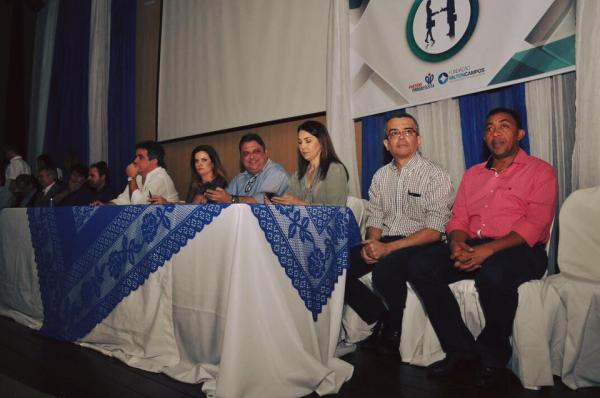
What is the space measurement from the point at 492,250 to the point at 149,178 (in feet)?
7.43

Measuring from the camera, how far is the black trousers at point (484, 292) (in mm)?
1677

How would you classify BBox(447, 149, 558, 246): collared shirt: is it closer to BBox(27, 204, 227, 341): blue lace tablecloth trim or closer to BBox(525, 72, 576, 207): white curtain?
BBox(525, 72, 576, 207): white curtain

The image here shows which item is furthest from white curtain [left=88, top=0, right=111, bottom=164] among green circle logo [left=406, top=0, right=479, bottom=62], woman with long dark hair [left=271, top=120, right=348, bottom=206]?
green circle logo [left=406, top=0, right=479, bottom=62]

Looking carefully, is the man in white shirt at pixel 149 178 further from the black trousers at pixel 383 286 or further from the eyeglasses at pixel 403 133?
the eyeglasses at pixel 403 133

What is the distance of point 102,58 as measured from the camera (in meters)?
5.62

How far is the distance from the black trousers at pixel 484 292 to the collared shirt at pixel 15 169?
569 centimetres

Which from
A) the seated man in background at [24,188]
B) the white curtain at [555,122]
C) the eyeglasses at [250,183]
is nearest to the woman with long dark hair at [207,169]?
the eyeglasses at [250,183]

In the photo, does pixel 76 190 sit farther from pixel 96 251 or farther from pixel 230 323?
pixel 230 323

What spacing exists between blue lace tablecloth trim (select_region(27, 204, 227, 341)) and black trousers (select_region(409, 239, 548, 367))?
898 mm

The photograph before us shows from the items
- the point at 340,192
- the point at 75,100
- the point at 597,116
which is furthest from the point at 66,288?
the point at 75,100

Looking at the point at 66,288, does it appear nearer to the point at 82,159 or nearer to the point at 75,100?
the point at 82,159

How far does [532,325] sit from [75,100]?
19.6ft

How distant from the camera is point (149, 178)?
3.19 metres

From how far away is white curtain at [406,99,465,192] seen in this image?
270 centimetres
